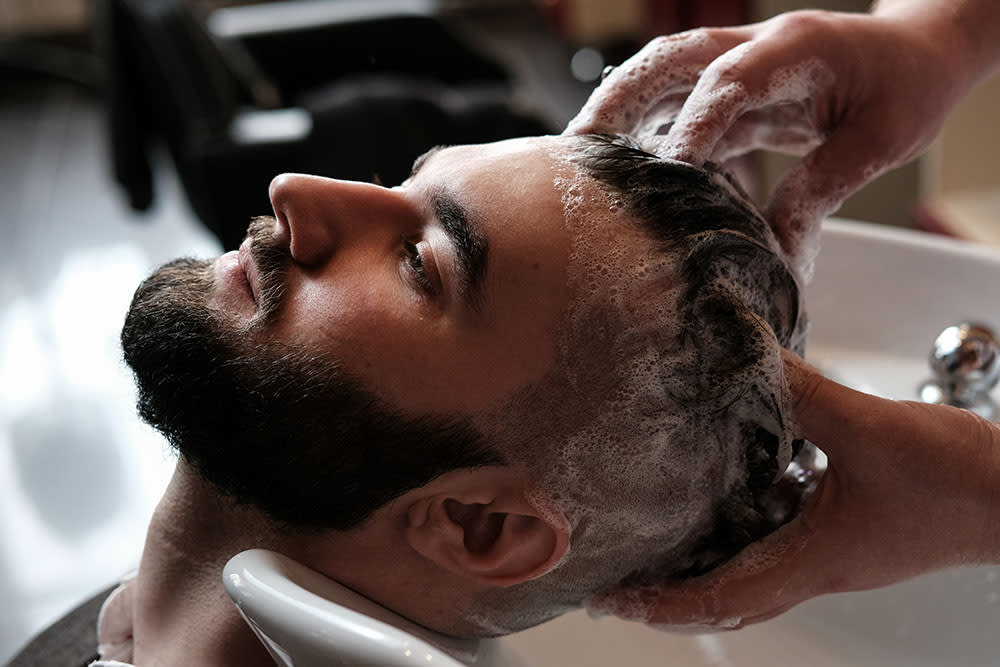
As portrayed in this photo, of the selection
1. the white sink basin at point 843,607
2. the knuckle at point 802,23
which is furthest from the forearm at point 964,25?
the white sink basin at point 843,607

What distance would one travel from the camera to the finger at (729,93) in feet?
3.49

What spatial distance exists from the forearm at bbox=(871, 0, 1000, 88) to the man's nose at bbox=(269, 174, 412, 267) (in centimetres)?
67

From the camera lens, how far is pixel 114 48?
9.18 feet

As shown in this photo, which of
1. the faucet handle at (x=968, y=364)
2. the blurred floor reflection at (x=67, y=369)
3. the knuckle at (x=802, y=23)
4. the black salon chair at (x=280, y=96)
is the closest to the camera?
the knuckle at (x=802, y=23)

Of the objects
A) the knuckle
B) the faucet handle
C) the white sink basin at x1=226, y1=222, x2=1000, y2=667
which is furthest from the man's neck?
the faucet handle

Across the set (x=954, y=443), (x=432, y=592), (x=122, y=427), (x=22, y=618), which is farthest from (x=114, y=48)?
(x=954, y=443)

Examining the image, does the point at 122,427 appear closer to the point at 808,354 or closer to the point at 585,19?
the point at 808,354

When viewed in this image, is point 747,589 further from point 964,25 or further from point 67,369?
point 67,369

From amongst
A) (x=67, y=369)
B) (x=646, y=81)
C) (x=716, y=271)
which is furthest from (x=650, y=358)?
(x=67, y=369)

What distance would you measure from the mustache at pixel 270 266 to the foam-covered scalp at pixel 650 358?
0.82ft

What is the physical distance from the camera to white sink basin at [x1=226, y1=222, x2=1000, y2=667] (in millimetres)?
854

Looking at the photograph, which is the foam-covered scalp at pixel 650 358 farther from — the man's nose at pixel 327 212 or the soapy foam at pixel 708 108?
the man's nose at pixel 327 212

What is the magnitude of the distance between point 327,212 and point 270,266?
77 mm

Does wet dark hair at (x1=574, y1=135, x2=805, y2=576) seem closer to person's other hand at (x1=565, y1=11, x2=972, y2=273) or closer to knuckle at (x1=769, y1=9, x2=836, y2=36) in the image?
person's other hand at (x1=565, y1=11, x2=972, y2=273)
